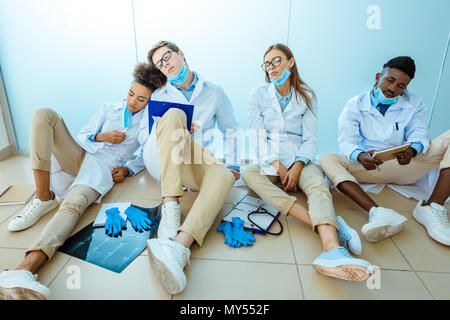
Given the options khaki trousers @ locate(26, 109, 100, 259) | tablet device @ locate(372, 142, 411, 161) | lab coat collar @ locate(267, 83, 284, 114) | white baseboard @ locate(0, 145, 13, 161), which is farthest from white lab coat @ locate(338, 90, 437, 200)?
white baseboard @ locate(0, 145, 13, 161)

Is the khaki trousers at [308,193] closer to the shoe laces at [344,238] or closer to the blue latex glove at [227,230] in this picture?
the shoe laces at [344,238]

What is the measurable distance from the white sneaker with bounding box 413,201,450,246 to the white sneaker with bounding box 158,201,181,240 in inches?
47.2

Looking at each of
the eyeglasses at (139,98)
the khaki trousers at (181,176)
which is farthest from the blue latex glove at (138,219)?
the eyeglasses at (139,98)

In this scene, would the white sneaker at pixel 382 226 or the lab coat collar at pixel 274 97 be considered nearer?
the white sneaker at pixel 382 226

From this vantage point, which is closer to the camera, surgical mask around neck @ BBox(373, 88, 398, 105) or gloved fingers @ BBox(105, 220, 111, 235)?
gloved fingers @ BBox(105, 220, 111, 235)

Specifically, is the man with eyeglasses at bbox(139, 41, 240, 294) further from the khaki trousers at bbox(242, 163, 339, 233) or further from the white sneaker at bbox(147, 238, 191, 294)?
the khaki trousers at bbox(242, 163, 339, 233)

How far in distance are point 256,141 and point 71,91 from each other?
1.51m

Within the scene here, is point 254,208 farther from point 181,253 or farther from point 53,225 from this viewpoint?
point 53,225

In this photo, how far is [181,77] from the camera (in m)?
1.72

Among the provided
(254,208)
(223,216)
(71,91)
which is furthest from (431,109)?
(71,91)

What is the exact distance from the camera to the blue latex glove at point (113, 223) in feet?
4.63

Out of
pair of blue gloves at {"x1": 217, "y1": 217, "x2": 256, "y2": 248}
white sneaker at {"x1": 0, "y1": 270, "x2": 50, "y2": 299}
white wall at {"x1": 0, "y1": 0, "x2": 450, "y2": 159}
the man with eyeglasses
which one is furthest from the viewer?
white wall at {"x1": 0, "y1": 0, "x2": 450, "y2": 159}

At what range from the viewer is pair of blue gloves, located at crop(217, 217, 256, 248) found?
4.40 feet

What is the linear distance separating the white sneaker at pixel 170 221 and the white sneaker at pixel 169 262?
3.5 inches
